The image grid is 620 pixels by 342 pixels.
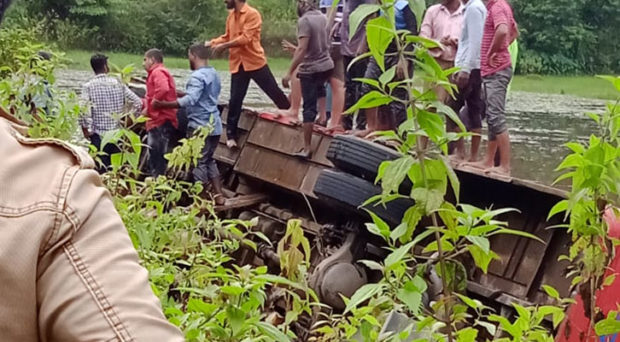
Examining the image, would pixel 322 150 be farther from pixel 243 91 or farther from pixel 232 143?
pixel 243 91

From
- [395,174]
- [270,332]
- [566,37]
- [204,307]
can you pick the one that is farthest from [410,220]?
[566,37]

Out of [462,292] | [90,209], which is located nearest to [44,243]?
[90,209]

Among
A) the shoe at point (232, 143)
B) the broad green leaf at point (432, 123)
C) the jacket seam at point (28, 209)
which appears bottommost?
the shoe at point (232, 143)

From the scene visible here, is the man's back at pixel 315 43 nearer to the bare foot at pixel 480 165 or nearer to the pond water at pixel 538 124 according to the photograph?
the bare foot at pixel 480 165

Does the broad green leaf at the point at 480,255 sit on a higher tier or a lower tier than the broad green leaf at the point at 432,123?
lower

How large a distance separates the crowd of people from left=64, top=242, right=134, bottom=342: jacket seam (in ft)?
16.8

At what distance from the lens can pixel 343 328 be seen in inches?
99.5

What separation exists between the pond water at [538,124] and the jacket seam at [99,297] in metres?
7.20

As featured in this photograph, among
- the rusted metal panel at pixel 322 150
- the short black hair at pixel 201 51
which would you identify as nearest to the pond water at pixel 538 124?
the rusted metal panel at pixel 322 150

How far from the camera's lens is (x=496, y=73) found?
7.11 m

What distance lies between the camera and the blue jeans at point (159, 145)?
363 inches

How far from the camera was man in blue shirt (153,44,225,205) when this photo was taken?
8938mm

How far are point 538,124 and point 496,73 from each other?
11.2 m

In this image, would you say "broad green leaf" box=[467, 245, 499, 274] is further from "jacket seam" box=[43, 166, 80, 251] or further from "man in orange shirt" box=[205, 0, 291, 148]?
"man in orange shirt" box=[205, 0, 291, 148]
